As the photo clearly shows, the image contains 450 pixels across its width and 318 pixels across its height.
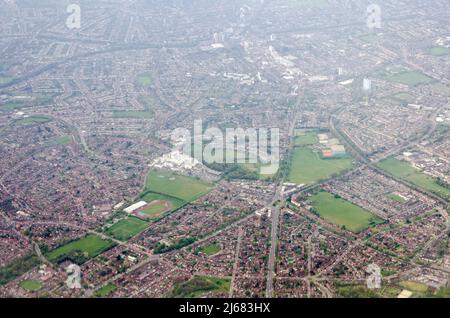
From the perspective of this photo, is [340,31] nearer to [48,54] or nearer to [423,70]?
[423,70]

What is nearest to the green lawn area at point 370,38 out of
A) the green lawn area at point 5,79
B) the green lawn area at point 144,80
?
the green lawn area at point 144,80

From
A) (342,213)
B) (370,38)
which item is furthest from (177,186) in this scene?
(370,38)

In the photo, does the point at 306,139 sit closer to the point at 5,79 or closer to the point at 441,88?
the point at 441,88

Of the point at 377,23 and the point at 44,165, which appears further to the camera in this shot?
the point at 377,23

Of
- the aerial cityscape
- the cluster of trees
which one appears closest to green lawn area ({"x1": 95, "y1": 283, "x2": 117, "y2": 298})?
the aerial cityscape

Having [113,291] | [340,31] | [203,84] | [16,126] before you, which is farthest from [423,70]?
[113,291]

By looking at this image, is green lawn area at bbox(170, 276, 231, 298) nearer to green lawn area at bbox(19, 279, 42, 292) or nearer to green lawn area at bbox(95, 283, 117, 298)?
green lawn area at bbox(95, 283, 117, 298)
